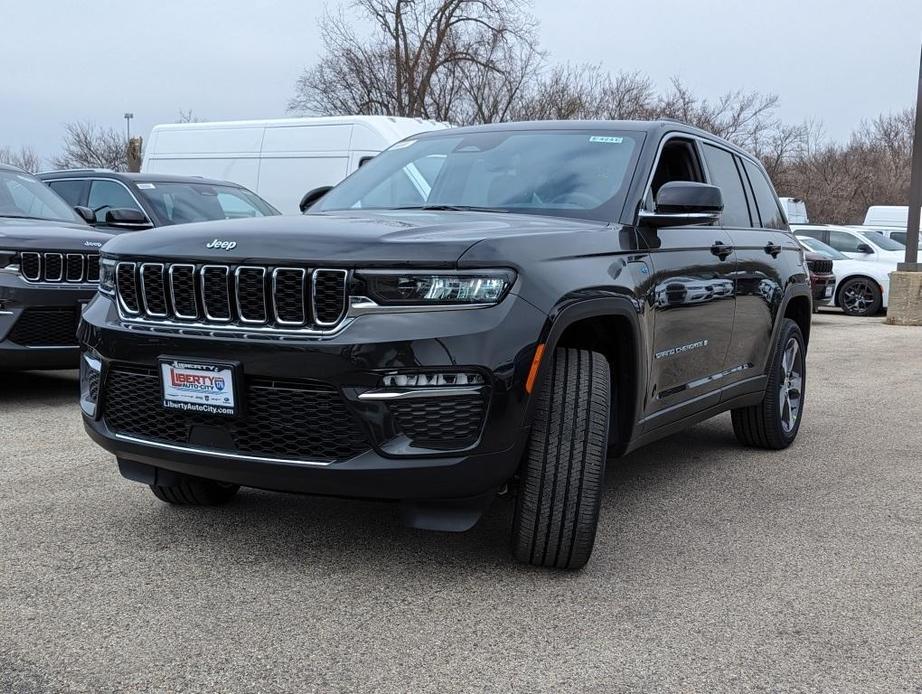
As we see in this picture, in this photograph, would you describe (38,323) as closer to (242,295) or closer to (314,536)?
(314,536)

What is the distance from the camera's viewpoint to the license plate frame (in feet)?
10.8

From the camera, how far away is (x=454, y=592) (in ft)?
11.3

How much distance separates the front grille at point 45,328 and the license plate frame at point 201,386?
3.55 m

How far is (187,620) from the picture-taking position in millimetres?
3141

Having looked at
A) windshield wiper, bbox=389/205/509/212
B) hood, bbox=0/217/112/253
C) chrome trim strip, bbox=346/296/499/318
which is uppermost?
windshield wiper, bbox=389/205/509/212

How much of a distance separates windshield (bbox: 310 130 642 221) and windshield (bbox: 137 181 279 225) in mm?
4881

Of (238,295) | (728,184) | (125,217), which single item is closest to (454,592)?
(238,295)

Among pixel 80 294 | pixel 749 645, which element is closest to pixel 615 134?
pixel 749 645

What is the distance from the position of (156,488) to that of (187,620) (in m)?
1.22

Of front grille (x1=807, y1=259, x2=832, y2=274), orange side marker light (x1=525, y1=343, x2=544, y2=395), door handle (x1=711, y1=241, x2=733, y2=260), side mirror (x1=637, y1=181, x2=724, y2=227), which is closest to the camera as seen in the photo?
orange side marker light (x1=525, y1=343, x2=544, y2=395)

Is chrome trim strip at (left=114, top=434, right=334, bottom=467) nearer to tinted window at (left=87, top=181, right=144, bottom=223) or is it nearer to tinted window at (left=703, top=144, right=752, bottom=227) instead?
tinted window at (left=703, top=144, right=752, bottom=227)

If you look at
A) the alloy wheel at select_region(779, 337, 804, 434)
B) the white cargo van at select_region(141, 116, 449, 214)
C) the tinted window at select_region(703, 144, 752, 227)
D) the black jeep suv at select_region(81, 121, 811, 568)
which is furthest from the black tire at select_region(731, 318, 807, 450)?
the white cargo van at select_region(141, 116, 449, 214)

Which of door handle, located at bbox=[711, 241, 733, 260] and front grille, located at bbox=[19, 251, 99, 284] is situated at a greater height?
→ door handle, located at bbox=[711, 241, 733, 260]

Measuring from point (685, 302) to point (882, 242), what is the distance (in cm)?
1628
